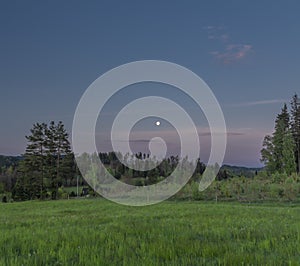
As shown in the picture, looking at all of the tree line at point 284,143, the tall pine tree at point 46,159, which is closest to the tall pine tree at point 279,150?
the tree line at point 284,143

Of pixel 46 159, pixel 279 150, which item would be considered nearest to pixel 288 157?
pixel 279 150

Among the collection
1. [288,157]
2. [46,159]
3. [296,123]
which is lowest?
[288,157]

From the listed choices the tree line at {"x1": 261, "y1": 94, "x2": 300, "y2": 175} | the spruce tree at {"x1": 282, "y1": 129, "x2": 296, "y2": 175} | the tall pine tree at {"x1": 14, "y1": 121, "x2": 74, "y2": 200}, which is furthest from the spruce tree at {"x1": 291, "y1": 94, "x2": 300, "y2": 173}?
the tall pine tree at {"x1": 14, "y1": 121, "x2": 74, "y2": 200}

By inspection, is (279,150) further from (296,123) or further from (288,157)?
(296,123)

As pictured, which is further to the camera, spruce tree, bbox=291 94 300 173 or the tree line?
spruce tree, bbox=291 94 300 173

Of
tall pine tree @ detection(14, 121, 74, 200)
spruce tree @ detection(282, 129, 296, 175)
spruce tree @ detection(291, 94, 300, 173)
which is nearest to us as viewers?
spruce tree @ detection(282, 129, 296, 175)

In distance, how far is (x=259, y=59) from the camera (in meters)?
23.2

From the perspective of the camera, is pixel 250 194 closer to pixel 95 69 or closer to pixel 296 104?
pixel 95 69

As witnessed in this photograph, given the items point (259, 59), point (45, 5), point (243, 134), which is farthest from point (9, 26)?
point (243, 134)

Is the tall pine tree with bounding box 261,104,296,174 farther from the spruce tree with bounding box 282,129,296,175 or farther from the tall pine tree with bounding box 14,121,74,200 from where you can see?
the tall pine tree with bounding box 14,121,74,200

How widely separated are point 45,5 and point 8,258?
57.3ft

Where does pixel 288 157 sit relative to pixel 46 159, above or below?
below

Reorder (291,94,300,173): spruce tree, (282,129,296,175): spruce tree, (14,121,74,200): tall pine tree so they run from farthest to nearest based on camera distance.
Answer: (291,94,300,173): spruce tree, (14,121,74,200): tall pine tree, (282,129,296,175): spruce tree

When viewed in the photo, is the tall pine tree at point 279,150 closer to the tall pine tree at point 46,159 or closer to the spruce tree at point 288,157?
the spruce tree at point 288,157
